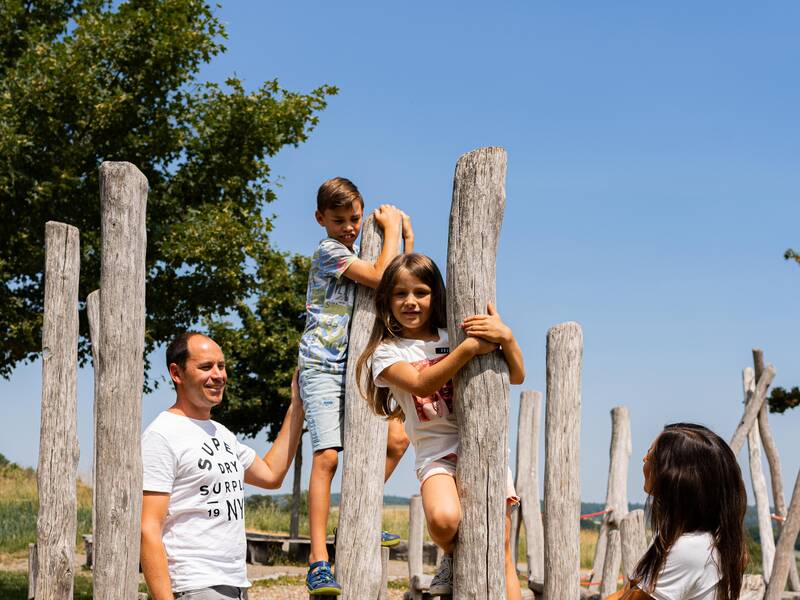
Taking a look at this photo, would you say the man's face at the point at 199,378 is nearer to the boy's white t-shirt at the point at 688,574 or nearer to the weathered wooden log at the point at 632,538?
the boy's white t-shirt at the point at 688,574

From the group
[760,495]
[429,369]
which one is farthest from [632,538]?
[760,495]

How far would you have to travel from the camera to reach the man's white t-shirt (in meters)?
4.26

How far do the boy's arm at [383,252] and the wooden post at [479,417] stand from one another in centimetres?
127

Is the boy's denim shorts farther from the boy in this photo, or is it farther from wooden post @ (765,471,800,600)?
wooden post @ (765,471,800,600)

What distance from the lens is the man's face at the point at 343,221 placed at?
5.54m

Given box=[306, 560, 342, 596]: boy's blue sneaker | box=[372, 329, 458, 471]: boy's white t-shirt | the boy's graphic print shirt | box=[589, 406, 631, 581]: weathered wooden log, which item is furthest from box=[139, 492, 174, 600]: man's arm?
box=[589, 406, 631, 581]: weathered wooden log

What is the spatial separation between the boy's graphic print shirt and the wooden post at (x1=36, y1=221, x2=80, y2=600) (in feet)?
12.0

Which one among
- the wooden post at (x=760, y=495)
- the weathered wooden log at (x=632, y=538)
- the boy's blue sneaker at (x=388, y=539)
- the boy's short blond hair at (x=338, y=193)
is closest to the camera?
the boy's short blond hair at (x=338, y=193)

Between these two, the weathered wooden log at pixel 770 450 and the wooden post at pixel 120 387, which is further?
the weathered wooden log at pixel 770 450

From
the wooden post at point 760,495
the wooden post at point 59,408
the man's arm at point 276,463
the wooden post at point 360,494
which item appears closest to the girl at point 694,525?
the wooden post at point 360,494

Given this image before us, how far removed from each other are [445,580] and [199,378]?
1456mm

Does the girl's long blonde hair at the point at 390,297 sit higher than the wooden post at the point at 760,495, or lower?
higher

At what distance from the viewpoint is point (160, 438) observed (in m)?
4.39

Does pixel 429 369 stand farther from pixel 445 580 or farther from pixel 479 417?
pixel 445 580
